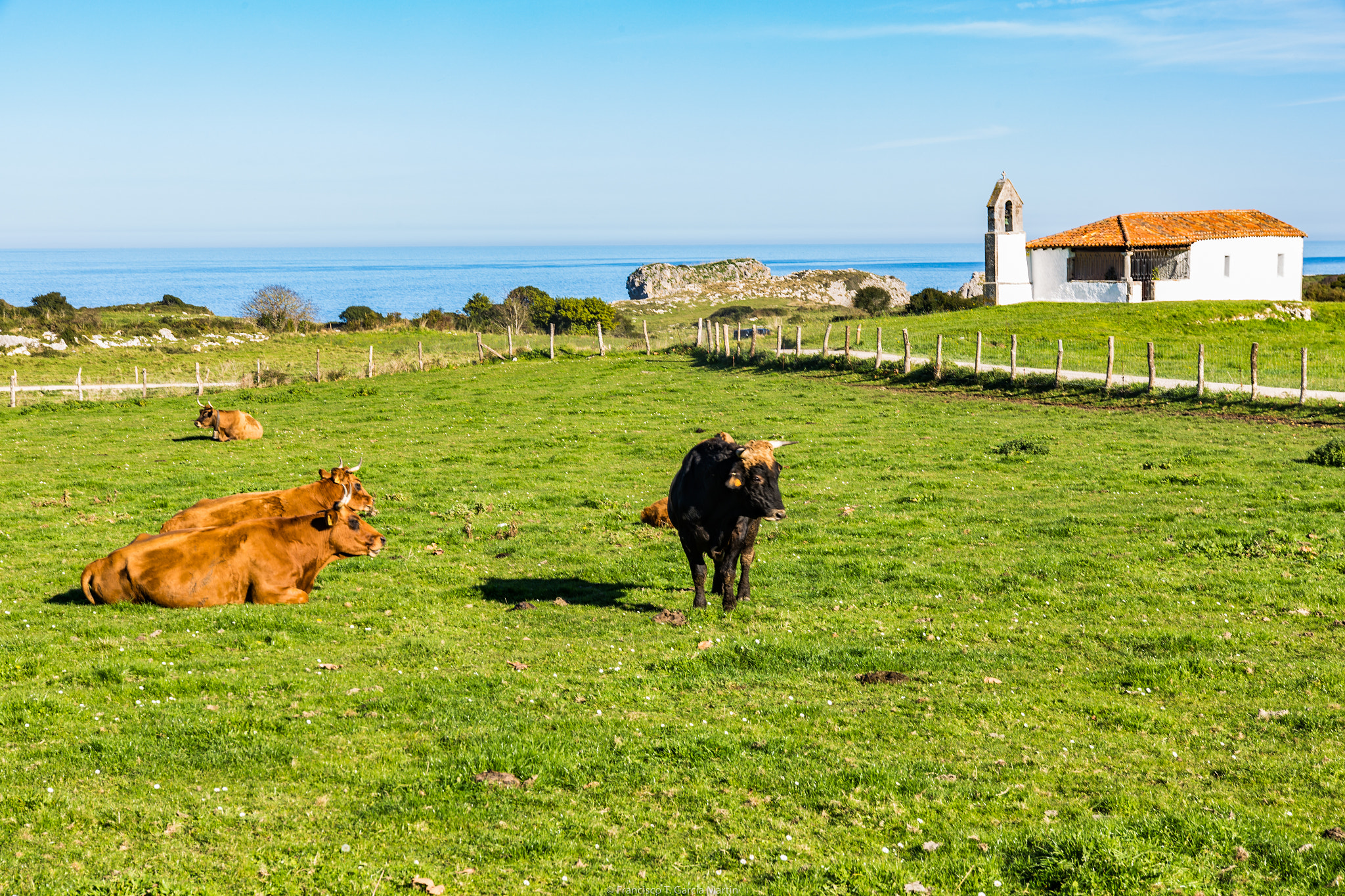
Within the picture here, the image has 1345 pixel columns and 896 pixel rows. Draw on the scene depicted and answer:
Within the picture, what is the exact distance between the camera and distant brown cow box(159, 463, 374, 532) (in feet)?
53.0

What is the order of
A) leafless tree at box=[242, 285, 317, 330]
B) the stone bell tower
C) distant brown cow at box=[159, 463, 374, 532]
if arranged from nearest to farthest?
1. distant brown cow at box=[159, 463, 374, 532]
2. the stone bell tower
3. leafless tree at box=[242, 285, 317, 330]

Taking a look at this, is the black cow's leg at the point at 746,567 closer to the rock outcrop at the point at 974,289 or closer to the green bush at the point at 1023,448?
the green bush at the point at 1023,448

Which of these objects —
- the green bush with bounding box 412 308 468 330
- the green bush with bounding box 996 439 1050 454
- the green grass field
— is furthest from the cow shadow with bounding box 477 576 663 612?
the green bush with bounding box 412 308 468 330

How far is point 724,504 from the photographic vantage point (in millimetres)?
13656

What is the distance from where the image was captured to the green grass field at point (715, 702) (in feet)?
23.8

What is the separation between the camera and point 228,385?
48031 millimetres

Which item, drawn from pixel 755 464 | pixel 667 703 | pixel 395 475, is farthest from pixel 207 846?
pixel 395 475

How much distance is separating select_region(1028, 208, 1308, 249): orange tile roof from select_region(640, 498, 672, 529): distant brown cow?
6306 centimetres

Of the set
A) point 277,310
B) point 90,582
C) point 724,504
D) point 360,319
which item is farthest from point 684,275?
point 90,582

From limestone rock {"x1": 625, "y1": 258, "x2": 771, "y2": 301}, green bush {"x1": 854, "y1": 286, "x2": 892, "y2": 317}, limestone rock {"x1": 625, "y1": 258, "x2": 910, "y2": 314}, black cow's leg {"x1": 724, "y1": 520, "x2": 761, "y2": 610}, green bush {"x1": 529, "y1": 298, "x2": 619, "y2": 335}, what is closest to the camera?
black cow's leg {"x1": 724, "y1": 520, "x2": 761, "y2": 610}

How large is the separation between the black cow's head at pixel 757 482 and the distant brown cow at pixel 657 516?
19.6 ft

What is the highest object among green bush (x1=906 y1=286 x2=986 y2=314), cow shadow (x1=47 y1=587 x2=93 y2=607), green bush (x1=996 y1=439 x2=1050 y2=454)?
green bush (x1=906 y1=286 x2=986 y2=314)

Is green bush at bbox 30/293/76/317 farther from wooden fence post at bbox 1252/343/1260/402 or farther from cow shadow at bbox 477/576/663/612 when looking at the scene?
wooden fence post at bbox 1252/343/1260/402

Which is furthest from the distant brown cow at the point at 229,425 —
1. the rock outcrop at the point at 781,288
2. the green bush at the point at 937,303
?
the rock outcrop at the point at 781,288
